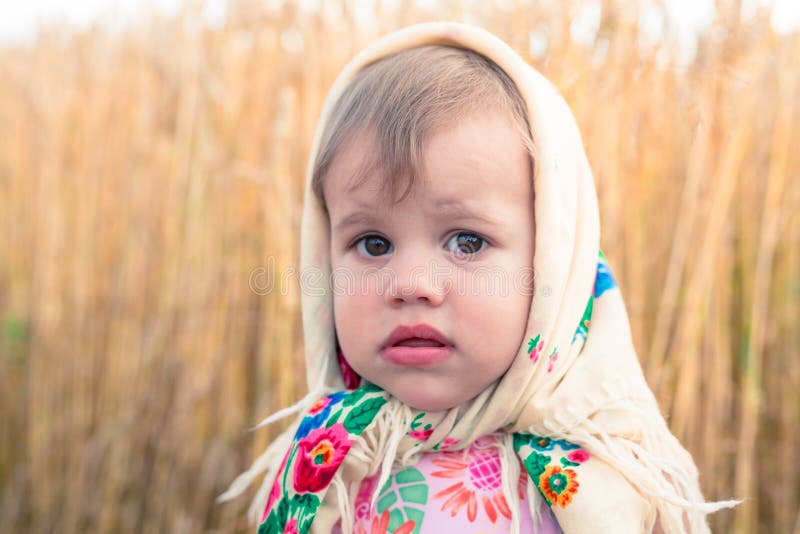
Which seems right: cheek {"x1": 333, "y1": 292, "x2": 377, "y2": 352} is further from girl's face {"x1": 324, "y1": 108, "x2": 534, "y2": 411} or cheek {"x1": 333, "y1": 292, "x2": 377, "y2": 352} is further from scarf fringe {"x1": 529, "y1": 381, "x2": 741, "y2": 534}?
scarf fringe {"x1": 529, "y1": 381, "x2": 741, "y2": 534}

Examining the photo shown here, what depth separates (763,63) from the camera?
5.64ft

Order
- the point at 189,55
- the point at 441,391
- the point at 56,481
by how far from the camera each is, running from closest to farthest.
Answer: the point at 441,391 → the point at 189,55 → the point at 56,481

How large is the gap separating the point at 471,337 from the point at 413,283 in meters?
0.11

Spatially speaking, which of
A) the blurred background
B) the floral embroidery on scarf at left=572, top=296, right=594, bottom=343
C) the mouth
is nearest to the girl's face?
the mouth

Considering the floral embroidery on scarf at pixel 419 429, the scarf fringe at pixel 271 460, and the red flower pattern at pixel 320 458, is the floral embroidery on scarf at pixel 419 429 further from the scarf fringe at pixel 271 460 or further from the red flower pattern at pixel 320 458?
the scarf fringe at pixel 271 460

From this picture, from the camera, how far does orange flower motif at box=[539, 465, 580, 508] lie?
0.94 m

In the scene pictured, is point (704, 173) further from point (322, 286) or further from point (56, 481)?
point (56, 481)

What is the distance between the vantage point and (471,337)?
0.94 metres

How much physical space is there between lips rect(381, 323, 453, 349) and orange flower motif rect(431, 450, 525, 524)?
0.19m

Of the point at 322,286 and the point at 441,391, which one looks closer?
the point at 441,391

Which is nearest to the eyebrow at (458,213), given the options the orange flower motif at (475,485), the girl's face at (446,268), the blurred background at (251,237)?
the girl's face at (446,268)

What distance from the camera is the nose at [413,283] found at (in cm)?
92

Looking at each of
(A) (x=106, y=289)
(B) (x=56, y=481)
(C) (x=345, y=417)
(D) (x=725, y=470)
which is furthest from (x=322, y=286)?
(B) (x=56, y=481)

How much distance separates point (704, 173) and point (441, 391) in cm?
103
